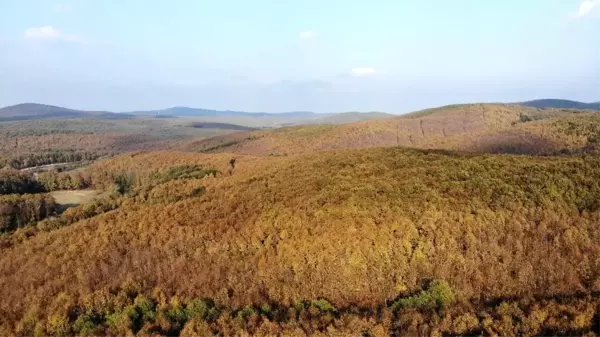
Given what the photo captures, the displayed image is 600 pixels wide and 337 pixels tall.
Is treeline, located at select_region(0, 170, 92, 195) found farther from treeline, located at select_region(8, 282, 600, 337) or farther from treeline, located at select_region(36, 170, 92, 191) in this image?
treeline, located at select_region(8, 282, 600, 337)

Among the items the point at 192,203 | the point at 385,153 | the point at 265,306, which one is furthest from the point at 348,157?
the point at 265,306

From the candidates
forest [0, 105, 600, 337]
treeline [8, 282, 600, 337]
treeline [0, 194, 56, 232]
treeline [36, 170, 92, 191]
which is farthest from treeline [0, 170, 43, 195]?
treeline [8, 282, 600, 337]

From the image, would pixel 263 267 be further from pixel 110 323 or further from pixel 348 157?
pixel 348 157

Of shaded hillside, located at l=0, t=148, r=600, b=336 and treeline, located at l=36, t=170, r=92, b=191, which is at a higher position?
shaded hillside, located at l=0, t=148, r=600, b=336

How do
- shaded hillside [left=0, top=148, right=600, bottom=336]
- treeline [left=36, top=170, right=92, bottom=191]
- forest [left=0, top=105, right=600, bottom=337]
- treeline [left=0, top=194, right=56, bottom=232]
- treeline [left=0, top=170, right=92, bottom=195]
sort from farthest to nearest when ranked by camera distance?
treeline [left=36, top=170, right=92, bottom=191]
treeline [left=0, top=170, right=92, bottom=195]
treeline [left=0, top=194, right=56, bottom=232]
shaded hillside [left=0, top=148, right=600, bottom=336]
forest [left=0, top=105, right=600, bottom=337]

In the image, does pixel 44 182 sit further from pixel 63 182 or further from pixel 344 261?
pixel 344 261

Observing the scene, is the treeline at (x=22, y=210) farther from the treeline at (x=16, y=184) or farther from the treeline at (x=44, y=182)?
the treeline at (x=44, y=182)

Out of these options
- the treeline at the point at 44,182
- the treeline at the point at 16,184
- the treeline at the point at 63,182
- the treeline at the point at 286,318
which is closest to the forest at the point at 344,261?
the treeline at the point at 286,318
